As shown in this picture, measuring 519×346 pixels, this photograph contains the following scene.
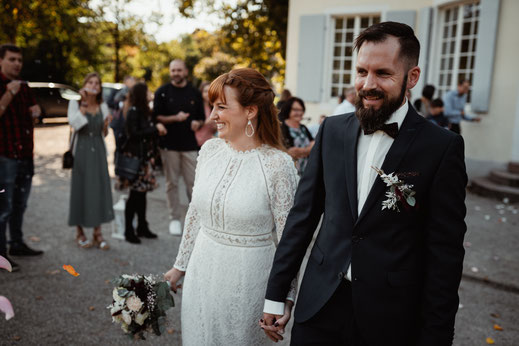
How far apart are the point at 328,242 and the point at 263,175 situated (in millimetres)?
620

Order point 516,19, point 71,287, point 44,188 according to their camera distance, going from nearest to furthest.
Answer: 1. point 71,287
2. point 44,188
3. point 516,19

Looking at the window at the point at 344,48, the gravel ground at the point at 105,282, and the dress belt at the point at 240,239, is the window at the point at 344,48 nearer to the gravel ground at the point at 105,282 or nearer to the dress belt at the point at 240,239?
the gravel ground at the point at 105,282

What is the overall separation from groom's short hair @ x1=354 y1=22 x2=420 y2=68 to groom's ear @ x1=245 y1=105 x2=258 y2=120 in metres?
0.86

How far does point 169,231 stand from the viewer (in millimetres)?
6473

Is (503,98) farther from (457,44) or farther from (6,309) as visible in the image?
(6,309)

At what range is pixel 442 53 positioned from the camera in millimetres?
10961

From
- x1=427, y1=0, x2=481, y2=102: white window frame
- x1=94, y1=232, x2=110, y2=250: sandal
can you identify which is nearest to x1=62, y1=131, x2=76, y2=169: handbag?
x1=94, y1=232, x2=110, y2=250: sandal

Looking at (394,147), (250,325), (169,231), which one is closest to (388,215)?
(394,147)

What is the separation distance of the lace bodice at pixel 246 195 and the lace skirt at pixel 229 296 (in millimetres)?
79

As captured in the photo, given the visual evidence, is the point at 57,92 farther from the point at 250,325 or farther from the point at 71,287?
the point at 250,325

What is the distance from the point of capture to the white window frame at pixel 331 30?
36.7 ft

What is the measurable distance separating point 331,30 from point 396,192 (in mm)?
11006

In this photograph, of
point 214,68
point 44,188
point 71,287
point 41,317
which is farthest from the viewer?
point 214,68

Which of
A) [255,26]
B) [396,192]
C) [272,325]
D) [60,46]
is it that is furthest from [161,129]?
[60,46]
